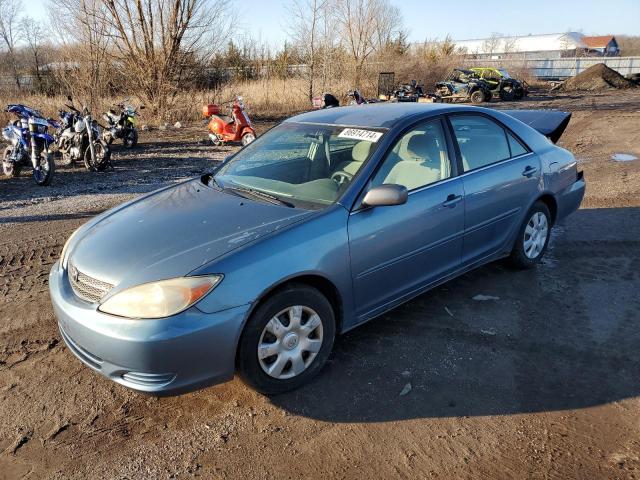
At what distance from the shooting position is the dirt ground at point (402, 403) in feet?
8.28

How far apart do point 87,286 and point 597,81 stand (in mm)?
37631

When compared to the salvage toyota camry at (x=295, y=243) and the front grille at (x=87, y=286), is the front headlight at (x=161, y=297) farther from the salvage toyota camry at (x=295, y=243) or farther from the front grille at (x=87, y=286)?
the front grille at (x=87, y=286)

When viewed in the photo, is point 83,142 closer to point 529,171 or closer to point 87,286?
point 87,286

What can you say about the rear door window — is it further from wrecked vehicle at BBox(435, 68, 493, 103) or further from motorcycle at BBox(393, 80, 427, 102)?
wrecked vehicle at BBox(435, 68, 493, 103)

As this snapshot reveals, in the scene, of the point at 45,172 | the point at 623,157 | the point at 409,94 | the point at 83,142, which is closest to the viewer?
the point at 45,172

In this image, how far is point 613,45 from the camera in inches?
3381

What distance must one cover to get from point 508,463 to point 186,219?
2.29 meters

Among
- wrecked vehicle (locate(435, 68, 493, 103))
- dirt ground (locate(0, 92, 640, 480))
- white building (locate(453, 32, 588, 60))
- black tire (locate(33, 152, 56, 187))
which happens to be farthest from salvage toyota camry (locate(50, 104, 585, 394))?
white building (locate(453, 32, 588, 60))

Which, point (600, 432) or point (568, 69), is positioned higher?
point (568, 69)

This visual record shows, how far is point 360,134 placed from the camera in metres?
3.65

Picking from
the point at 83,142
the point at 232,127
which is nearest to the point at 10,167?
the point at 83,142

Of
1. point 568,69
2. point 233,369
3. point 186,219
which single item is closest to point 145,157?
point 186,219

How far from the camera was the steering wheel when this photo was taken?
3374 millimetres

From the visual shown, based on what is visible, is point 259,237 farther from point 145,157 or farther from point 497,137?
point 145,157
